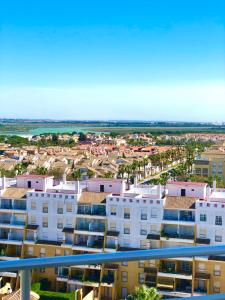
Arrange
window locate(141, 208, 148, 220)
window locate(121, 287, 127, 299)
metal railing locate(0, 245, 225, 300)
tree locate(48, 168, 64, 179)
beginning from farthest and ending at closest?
tree locate(48, 168, 64, 179) → window locate(141, 208, 148, 220) → window locate(121, 287, 127, 299) → metal railing locate(0, 245, 225, 300)

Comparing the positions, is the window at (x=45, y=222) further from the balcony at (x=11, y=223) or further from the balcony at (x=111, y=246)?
the balcony at (x=111, y=246)

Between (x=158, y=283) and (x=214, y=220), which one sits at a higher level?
(x=214, y=220)

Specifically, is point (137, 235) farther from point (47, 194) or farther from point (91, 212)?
point (47, 194)

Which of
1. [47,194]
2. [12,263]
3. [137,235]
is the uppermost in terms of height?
[12,263]

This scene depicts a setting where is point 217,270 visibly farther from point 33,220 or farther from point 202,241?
point 33,220

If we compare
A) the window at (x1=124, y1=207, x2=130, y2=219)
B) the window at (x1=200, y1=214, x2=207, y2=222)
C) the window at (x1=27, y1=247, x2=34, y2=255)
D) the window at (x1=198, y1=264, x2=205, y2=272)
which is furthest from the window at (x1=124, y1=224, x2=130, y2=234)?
the window at (x1=27, y1=247, x2=34, y2=255)

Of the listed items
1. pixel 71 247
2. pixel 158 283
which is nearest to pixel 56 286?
pixel 71 247

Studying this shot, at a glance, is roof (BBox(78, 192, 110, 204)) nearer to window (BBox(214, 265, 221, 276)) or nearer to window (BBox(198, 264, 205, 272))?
window (BBox(198, 264, 205, 272))

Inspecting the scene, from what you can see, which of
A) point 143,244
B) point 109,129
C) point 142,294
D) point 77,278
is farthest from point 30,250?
point 109,129

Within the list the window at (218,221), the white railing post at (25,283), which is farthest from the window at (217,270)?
the white railing post at (25,283)

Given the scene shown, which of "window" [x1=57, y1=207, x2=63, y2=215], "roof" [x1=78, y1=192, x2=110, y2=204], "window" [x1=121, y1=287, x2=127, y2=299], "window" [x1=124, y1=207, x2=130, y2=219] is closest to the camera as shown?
"window" [x1=121, y1=287, x2=127, y2=299]
